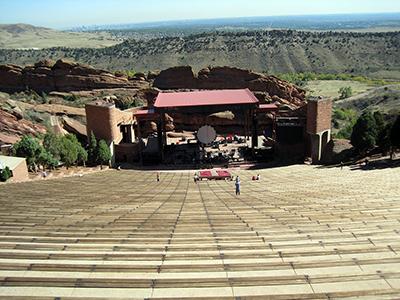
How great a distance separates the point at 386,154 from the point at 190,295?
126 ft

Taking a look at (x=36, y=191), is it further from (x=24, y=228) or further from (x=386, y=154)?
(x=386, y=154)

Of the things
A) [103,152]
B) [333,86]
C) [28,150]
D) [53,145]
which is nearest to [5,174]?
[28,150]

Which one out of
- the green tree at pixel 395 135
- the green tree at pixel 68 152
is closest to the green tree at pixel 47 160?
the green tree at pixel 68 152

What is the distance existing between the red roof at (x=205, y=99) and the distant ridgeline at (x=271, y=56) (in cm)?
7848

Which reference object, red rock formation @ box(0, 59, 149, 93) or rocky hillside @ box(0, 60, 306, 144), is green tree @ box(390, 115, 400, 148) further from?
red rock formation @ box(0, 59, 149, 93)

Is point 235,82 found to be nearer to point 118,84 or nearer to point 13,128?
point 118,84

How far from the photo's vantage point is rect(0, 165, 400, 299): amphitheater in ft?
25.0

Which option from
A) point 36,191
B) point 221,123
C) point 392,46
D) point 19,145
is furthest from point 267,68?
point 36,191

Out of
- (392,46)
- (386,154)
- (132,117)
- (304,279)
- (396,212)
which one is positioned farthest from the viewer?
(392,46)

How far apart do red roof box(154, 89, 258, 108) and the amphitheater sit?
89.9 ft

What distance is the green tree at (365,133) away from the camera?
1576 inches

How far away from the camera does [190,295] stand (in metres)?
7.42

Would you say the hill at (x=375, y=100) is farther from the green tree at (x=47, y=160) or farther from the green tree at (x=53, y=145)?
the green tree at (x=47, y=160)

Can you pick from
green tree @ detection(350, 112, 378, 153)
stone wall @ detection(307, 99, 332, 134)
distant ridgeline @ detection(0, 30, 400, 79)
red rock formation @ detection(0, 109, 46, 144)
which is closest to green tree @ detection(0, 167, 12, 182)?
red rock formation @ detection(0, 109, 46, 144)
